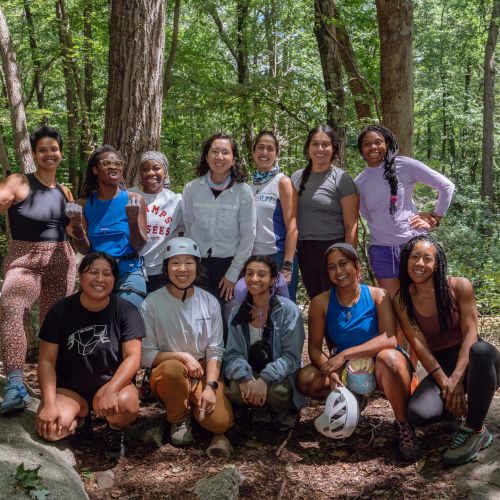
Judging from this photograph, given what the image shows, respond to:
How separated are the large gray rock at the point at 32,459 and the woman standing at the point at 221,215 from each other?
1.65m

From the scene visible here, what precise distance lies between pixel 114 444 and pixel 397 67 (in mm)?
4495

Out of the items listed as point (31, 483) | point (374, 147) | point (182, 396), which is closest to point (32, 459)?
point (31, 483)

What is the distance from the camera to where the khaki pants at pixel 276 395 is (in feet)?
13.1

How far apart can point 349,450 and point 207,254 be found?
1.88 m

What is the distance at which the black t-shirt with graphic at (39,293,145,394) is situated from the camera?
12.2 feet

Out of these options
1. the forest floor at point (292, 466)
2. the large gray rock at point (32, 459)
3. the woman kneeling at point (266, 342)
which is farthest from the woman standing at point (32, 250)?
the woman kneeling at point (266, 342)

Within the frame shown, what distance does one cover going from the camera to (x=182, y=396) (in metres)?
3.86

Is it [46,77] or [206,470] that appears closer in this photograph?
[206,470]

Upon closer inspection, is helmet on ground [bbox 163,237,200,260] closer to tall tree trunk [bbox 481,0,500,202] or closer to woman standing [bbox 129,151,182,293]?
woman standing [bbox 129,151,182,293]

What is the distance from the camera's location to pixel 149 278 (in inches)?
175

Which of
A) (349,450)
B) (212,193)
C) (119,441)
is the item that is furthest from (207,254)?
(349,450)

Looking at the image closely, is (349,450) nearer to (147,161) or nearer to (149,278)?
(149,278)

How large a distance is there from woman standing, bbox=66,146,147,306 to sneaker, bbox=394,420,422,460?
2166mm

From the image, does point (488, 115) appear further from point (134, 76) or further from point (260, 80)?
point (134, 76)
